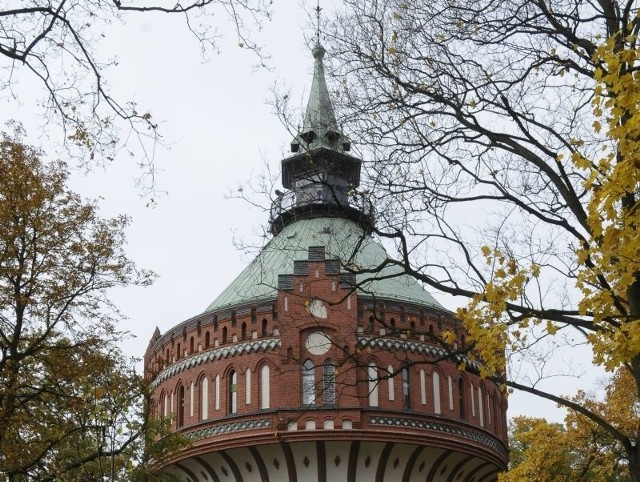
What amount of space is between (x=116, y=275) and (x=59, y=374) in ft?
8.54

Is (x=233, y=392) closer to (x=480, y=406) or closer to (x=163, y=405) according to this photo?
(x=163, y=405)

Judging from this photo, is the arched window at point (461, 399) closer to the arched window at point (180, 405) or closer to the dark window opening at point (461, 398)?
the dark window opening at point (461, 398)

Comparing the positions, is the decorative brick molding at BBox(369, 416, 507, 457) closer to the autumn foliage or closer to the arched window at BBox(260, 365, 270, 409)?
the arched window at BBox(260, 365, 270, 409)

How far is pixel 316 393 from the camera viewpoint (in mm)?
28469

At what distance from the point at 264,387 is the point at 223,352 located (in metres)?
2.08

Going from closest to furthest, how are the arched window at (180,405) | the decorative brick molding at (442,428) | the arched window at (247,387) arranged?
the decorative brick molding at (442,428) < the arched window at (247,387) < the arched window at (180,405)

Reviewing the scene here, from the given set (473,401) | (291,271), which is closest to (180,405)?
(291,271)

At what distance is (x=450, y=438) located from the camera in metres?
30.9

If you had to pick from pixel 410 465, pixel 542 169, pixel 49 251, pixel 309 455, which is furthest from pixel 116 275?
pixel 410 465

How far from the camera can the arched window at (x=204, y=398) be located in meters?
31.7

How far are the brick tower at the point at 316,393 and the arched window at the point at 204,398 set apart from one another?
4 centimetres

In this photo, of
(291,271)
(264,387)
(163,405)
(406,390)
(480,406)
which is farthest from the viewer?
(291,271)

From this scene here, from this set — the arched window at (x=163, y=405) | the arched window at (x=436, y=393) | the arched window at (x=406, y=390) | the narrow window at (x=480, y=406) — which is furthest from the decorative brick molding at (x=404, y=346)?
the arched window at (x=163, y=405)

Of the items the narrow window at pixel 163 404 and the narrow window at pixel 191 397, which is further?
the narrow window at pixel 163 404
